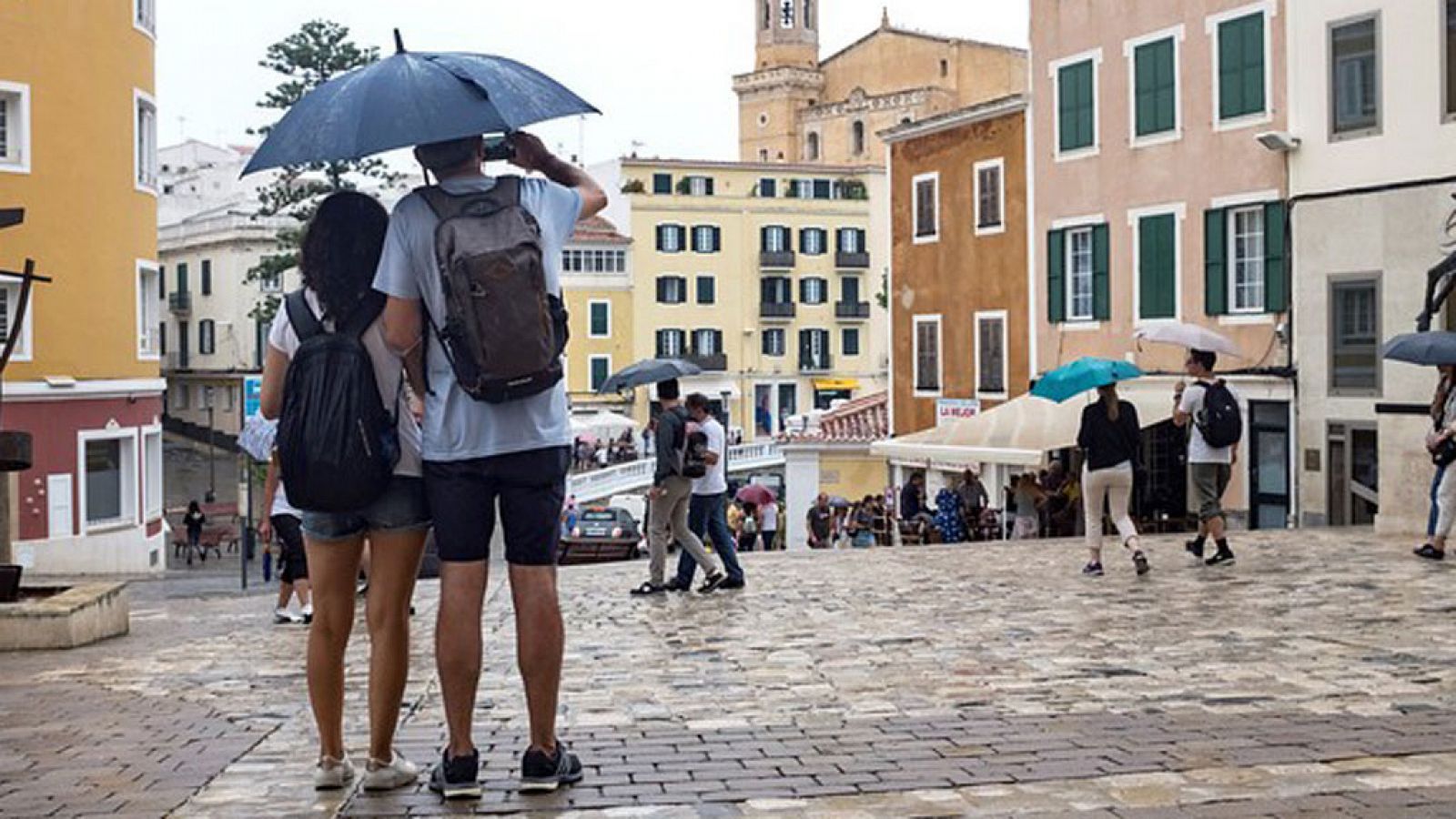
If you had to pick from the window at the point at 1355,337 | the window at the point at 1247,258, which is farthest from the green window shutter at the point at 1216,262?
the window at the point at 1355,337

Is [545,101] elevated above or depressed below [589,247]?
below

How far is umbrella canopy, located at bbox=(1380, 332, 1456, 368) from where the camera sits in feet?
55.6

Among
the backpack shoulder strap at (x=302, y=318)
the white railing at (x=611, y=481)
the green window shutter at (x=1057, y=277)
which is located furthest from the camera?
the white railing at (x=611, y=481)

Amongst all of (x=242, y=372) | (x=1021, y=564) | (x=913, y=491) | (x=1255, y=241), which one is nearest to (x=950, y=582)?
(x=1021, y=564)

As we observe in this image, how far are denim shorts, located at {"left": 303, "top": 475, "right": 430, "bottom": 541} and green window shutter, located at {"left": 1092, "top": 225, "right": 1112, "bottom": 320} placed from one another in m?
29.2

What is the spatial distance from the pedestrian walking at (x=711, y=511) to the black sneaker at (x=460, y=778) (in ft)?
28.8

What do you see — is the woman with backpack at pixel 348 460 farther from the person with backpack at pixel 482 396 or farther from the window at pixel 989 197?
the window at pixel 989 197

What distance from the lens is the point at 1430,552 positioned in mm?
16328

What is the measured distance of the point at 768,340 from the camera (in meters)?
92.9

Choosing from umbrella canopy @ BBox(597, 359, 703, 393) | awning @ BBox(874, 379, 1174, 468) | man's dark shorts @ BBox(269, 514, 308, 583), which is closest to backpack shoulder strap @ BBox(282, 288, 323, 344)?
man's dark shorts @ BBox(269, 514, 308, 583)

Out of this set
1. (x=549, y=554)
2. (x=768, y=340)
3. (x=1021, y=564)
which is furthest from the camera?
(x=768, y=340)

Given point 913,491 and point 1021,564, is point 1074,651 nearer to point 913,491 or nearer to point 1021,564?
point 1021,564

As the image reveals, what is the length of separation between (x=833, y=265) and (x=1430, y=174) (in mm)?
69034

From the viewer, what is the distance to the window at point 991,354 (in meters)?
38.5
